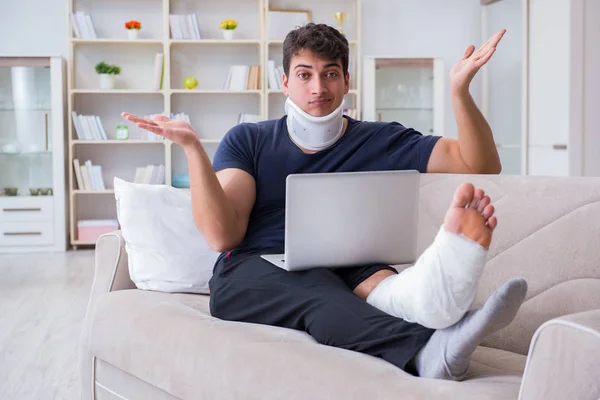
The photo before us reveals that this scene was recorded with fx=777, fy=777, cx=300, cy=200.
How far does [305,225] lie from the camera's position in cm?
174

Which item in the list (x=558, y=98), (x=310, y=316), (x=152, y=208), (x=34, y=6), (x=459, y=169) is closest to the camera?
(x=310, y=316)

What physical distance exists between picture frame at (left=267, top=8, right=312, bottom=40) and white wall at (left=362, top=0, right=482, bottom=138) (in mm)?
599

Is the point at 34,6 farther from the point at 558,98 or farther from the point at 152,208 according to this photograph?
the point at 152,208

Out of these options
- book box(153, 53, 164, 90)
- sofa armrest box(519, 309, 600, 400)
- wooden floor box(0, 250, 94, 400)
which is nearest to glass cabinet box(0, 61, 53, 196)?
wooden floor box(0, 250, 94, 400)

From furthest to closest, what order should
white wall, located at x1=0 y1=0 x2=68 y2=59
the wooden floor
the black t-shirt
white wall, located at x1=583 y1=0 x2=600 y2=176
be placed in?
white wall, located at x1=0 y1=0 x2=68 y2=59 → white wall, located at x1=583 y1=0 x2=600 y2=176 → the wooden floor → the black t-shirt

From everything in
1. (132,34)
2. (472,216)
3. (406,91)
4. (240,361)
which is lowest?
(240,361)

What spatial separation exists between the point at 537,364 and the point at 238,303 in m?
0.87

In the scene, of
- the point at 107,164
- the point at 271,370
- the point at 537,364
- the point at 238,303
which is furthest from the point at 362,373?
the point at 107,164

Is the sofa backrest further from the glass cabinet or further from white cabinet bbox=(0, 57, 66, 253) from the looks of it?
→ the glass cabinet

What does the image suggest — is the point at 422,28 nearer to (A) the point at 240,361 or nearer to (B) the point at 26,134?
(B) the point at 26,134

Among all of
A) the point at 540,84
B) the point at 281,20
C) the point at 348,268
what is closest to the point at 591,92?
the point at 540,84

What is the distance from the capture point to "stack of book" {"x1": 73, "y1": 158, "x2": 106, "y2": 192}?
619 centimetres

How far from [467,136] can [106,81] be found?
4704mm

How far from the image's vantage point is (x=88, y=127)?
6.19 meters
